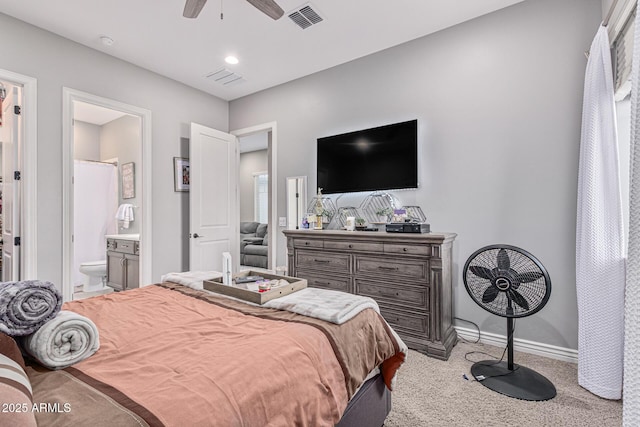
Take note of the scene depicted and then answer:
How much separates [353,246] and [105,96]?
3084 millimetres

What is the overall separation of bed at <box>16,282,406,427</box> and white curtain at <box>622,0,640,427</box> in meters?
0.80

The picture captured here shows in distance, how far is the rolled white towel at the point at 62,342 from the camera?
34.4 inches

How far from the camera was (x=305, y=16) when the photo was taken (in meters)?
2.68

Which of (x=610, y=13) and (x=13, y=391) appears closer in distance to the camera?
(x=13, y=391)

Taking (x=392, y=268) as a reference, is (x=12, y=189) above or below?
above

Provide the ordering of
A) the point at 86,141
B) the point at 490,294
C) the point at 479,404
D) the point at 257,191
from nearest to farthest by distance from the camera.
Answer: the point at 479,404 → the point at 490,294 → the point at 86,141 → the point at 257,191

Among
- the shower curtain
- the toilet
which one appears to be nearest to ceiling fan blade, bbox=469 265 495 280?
the toilet

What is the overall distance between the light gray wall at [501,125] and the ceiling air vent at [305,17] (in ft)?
2.72

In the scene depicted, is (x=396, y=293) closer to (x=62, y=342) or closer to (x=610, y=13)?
(x=62, y=342)

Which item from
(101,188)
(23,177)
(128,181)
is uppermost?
(128,181)

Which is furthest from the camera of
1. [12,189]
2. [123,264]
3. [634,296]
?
[123,264]

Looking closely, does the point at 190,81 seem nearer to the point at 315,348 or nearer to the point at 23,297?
the point at 23,297

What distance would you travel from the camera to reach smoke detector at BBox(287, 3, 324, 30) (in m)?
2.58

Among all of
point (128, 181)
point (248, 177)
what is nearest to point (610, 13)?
point (128, 181)
